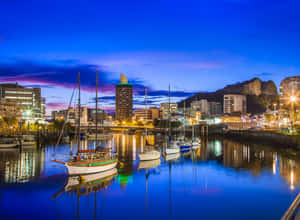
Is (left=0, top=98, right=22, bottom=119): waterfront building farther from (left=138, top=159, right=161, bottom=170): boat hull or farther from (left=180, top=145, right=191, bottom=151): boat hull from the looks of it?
(left=138, top=159, right=161, bottom=170): boat hull

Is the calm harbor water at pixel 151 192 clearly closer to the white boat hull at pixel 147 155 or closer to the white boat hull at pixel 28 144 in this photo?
the white boat hull at pixel 147 155

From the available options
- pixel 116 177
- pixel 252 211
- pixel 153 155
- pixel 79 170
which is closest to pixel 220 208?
pixel 252 211

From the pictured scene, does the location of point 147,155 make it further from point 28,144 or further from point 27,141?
point 27,141

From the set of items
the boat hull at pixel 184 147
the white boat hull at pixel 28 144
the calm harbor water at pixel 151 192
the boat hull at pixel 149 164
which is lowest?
the calm harbor water at pixel 151 192

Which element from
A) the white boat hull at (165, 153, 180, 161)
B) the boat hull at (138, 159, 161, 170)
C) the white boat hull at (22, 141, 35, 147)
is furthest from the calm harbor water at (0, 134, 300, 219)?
the white boat hull at (22, 141, 35, 147)

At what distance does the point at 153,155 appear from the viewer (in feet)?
136

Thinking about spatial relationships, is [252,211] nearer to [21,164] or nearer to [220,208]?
[220,208]

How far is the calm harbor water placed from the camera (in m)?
20.2

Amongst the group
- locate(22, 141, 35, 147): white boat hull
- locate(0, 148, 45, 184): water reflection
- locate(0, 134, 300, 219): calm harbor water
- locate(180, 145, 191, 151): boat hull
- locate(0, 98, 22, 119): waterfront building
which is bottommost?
locate(0, 134, 300, 219): calm harbor water

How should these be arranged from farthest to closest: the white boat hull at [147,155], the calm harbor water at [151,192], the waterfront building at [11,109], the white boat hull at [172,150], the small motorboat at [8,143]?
the waterfront building at [11,109], the small motorboat at [8,143], the white boat hull at [172,150], the white boat hull at [147,155], the calm harbor water at [151,192]

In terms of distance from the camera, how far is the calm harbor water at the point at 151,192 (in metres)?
20.2

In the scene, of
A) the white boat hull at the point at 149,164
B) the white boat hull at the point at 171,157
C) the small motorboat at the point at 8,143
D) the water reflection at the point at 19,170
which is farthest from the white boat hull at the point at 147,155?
the small motorboat at the point at 8,143

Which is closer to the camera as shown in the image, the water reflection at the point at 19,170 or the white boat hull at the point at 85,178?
the white boat hull at the point at 85,178

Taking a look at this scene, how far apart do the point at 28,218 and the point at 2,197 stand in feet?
17.9
